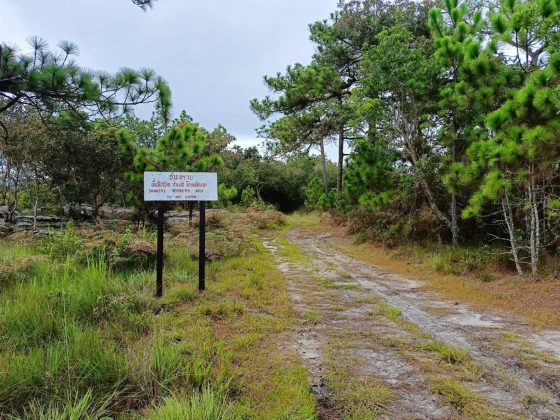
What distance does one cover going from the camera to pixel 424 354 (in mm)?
2785

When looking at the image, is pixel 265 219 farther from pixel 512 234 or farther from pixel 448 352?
pixel 448 352

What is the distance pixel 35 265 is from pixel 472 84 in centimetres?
643

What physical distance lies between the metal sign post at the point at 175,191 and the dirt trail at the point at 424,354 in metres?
1.67

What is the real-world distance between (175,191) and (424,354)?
3.29 m

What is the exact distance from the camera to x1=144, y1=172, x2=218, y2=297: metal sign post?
4.19 metres

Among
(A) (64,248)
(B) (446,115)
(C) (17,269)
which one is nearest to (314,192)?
(B) (446,115)

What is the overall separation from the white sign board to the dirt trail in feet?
5.97

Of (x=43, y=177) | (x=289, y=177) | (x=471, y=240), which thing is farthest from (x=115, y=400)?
(x=289, y=177)

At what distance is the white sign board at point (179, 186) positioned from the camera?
4203mm

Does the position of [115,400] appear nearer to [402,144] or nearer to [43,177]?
[402,144]

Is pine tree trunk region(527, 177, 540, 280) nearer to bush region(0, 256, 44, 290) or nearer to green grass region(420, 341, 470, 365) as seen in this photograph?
green grass region(420, 341, 470, 365)

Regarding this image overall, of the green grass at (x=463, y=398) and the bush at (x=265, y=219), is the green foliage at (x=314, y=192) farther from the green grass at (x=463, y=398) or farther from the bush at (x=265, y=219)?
the green grass at (x=463, y=398)

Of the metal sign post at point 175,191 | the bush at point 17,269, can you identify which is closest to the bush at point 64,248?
the bush at point 17,269

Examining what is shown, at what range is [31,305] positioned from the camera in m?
3.03
